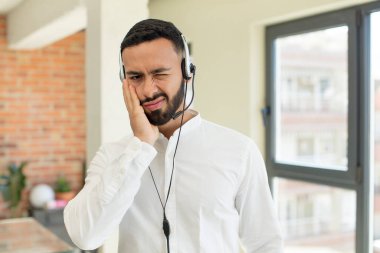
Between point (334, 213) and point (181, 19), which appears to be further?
point (181, 19)

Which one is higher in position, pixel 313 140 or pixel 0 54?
pixel 0 54

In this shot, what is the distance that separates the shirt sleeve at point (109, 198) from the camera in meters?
1.16

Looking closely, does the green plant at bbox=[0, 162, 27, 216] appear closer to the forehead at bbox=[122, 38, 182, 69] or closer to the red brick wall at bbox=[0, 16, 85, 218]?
the red brick wall at bbox=[0, 16, 85, 218]

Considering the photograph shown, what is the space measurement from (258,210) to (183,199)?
0.21 m

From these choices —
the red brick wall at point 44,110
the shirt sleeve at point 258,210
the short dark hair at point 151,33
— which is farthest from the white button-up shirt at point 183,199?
the red brick wall at point 44,110

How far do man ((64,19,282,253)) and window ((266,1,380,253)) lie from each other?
177 cm

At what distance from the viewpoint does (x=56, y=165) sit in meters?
5.33

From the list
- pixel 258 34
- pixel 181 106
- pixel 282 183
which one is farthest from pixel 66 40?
pixel 181 106

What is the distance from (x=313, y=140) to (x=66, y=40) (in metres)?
3.13

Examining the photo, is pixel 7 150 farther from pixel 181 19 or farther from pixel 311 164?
pixel 311 164

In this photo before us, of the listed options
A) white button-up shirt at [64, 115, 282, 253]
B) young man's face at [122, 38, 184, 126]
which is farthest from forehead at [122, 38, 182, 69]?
white button-up shirt at [64, 115, 282, 253]

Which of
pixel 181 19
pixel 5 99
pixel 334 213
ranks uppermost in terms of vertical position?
pixel 181 19

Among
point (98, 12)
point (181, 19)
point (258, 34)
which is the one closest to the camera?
point (98, 12)

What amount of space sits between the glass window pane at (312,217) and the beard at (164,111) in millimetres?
2263
